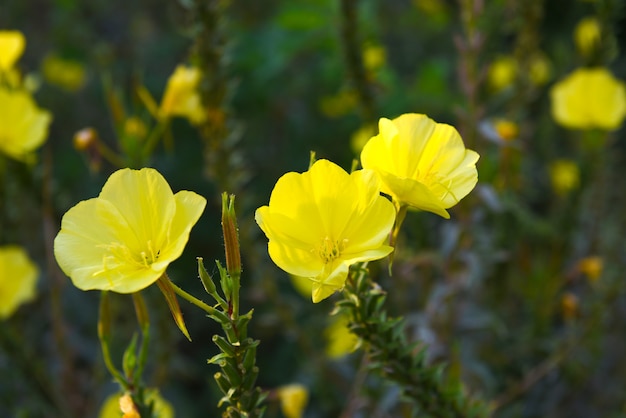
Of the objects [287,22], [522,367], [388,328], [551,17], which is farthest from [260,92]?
[551,17]

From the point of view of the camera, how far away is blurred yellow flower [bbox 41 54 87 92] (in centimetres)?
337

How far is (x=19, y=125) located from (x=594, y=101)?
158cm

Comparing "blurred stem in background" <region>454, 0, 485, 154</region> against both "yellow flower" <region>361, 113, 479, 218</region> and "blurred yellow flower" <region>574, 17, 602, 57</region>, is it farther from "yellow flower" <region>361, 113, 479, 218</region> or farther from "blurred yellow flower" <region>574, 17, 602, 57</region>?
"yellow flower" <region>361, 113, 479, 218</region>

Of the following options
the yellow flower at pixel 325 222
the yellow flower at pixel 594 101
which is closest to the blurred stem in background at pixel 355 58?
the yellow flower at pixel 594 101

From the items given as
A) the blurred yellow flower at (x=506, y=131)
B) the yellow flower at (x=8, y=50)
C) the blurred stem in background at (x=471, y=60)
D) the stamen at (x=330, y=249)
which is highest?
the yellow flower at (x=8, y=50)

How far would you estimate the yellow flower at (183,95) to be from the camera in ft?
4.60

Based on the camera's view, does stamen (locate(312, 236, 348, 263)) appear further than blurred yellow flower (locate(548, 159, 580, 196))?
No

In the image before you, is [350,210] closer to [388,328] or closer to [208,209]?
[388,328]

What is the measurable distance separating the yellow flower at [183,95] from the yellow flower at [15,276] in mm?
735

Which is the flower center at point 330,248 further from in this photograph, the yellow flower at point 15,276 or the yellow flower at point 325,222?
the yellow flower at point 15,276

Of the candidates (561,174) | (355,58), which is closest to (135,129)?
(355,58)

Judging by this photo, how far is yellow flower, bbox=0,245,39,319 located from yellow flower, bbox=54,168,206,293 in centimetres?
109

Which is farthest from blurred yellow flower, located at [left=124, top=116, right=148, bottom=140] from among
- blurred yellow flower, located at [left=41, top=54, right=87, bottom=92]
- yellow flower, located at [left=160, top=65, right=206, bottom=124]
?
blurred yellow flower, located at [left=41, top=54, right=87, bottom=92]

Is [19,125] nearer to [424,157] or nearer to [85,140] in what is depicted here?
[85,140]
